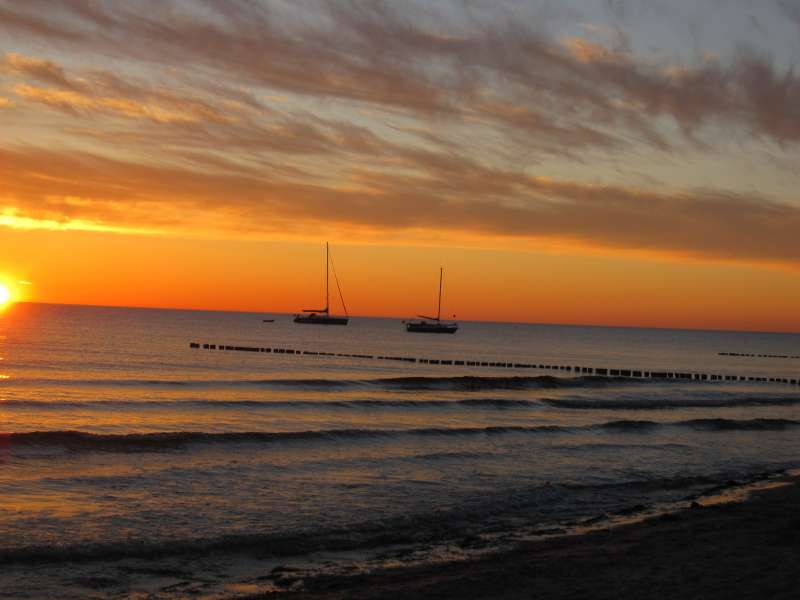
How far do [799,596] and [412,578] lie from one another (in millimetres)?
5532

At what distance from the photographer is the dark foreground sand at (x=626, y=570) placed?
11.6 metres

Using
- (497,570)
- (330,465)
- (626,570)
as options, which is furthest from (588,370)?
(497,570)

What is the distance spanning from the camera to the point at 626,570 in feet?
41.7

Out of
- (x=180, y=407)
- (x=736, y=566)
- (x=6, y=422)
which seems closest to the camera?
(x=736, y=566)

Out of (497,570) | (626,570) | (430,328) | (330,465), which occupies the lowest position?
(330,465)

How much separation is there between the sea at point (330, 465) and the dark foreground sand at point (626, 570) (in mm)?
1176

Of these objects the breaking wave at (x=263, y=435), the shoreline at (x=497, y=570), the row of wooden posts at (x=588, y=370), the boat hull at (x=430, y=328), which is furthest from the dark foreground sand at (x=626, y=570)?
the boat hull at (x=430, y=328)

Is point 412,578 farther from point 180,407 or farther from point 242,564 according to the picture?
point 180,407

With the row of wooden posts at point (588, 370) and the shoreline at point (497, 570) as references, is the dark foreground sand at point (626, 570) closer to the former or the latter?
the shoreline at point (497, 570)

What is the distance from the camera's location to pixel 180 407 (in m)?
38.7

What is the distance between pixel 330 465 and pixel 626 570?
12977 mm

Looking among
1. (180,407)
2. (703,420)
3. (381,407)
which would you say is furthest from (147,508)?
(703,420)

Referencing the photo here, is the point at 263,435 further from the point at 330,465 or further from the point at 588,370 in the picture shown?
the point at 588,370

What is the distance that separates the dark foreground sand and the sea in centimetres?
118
